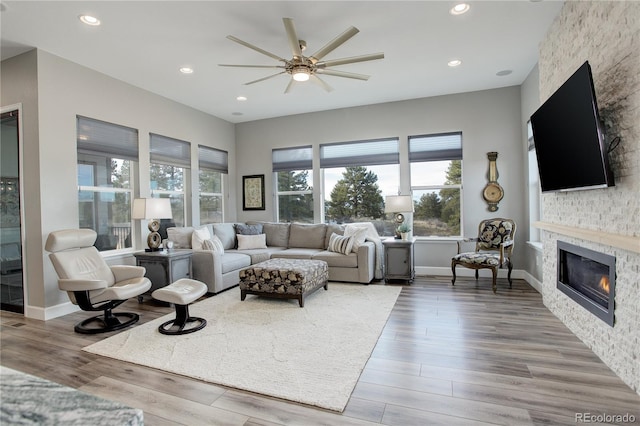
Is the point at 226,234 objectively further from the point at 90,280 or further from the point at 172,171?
the point at 90,280

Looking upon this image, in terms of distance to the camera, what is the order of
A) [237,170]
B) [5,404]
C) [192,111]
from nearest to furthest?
[5,404], [192,111], [237,170]

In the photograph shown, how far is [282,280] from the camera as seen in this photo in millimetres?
4051

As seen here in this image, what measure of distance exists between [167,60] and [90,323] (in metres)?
3.09

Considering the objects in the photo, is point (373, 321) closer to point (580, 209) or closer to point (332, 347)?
point (332, 347)

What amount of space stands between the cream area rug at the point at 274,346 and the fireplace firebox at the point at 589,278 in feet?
5.72

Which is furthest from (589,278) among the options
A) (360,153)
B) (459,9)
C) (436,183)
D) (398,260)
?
(360,153)

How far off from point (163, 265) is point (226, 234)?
5.40ft

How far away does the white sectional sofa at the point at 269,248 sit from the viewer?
4.70 meters

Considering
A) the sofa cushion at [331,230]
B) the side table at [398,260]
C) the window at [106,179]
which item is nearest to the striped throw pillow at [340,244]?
the sofa cushion at [331,230]

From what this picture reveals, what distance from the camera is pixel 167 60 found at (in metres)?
4.01

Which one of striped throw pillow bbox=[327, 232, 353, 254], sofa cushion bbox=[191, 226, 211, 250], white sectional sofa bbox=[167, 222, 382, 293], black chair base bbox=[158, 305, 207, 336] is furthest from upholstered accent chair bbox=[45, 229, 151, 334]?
striped throw pillow bbox=[327, 232, 353, 254]

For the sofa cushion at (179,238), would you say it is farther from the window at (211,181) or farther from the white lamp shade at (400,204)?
the white lamp shade at (400,204)

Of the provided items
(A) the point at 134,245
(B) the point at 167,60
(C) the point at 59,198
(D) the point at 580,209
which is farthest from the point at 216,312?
(D) the point at 580,209

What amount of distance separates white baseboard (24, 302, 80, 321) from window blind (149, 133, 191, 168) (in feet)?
7.58
